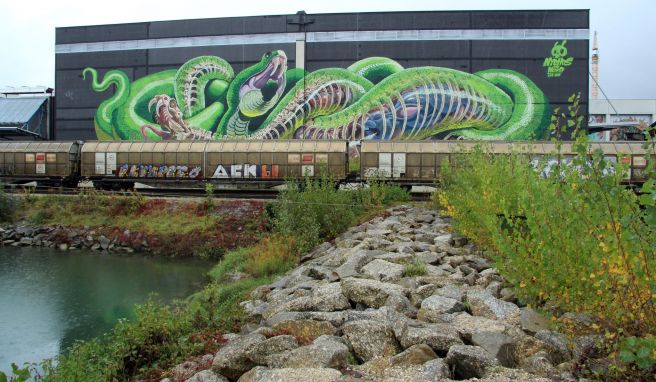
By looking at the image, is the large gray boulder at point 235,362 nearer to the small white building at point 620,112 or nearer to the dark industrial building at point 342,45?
the dark industrial building at point 342,45

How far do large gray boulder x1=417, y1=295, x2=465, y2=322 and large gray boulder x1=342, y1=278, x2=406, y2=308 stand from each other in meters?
0.56

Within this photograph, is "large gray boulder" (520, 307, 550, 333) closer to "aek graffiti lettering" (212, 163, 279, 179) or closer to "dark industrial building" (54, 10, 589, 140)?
"aek graffiti lettering" (212, 163, 279, 179)

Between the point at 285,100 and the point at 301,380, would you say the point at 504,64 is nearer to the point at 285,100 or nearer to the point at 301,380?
the point at 285,100

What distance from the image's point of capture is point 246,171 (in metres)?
26.7

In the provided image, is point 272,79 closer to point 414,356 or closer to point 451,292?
point 451,292

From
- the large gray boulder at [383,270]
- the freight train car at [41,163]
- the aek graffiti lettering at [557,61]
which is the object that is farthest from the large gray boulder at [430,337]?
the aek graffiti lettering at [557,61]

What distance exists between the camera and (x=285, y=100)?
4041cm

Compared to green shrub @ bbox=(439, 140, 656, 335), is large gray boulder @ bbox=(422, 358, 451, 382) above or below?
below

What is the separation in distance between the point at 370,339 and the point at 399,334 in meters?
0.31

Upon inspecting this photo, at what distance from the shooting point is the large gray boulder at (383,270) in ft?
27.8

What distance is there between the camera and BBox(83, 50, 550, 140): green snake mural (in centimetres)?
3847

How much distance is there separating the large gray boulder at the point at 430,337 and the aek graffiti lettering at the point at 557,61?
123 ft

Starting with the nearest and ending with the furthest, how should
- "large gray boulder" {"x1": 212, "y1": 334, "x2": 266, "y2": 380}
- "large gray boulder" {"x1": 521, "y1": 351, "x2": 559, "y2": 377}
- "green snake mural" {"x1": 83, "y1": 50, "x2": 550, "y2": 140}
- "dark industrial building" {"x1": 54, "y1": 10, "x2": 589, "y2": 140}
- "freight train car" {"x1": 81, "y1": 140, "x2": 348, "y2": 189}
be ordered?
1. "large gray boulder" {"x1": 521, "y1": 351, "x2": 559, "y2": 377}
2. "large gray boulder" {"x1": 212, "y1": 334, "x2": 266, "y2": 380}
3. "freight train car" {"x1": 81, "y1": 140, "x2": 348, "y2": 189}
4. "dark industrial building" {"x1": 54, "y1": 10, "x2": 589, "y2": 140}
5. "green snake mural" {"x1": 83, "y1": 50, "x2": 550, "y2": 140}

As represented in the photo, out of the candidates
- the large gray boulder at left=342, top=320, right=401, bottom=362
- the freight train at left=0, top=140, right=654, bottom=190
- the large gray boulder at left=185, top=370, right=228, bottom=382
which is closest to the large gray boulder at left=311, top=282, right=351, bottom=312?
the large gray boulder at left=342, top=320, right=401, bottom=362
